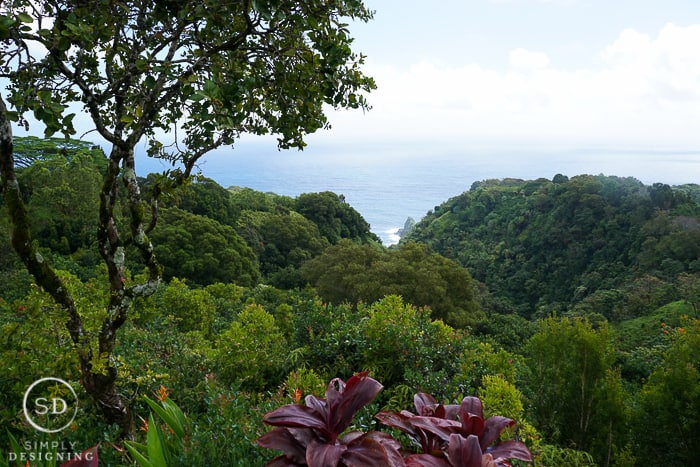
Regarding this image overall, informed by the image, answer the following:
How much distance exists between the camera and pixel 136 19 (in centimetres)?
221

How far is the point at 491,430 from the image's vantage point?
59.0 inches

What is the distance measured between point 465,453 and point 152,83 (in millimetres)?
1873

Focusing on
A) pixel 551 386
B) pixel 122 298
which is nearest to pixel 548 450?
pixel 122 298

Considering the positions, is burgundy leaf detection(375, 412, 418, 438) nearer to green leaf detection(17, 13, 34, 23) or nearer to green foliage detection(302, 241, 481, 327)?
green leaf detection(17, 13, 34, 23)

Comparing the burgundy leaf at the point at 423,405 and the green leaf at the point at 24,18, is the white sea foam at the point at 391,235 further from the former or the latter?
the green leaf at the point at 24,18

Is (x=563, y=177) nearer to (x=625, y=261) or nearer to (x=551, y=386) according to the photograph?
(x=625, y=261)

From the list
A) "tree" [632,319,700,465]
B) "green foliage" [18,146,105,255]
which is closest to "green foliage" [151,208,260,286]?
"green foliage" [18,146,105,255]

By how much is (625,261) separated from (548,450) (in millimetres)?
36764

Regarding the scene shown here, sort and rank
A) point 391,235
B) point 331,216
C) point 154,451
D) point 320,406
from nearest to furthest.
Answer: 1. point 320,406
2. point 154,451
3. point 331,216
4. point 391,235

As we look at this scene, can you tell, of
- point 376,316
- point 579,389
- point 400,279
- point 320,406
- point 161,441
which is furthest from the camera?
point 400,279

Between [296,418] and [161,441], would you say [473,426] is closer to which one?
[296,418]

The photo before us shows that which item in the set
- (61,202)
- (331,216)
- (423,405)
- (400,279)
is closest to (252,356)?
(423,405)

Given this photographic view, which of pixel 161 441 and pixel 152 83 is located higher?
pixel 152 83

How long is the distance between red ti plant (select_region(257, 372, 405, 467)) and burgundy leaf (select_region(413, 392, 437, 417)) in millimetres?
252
